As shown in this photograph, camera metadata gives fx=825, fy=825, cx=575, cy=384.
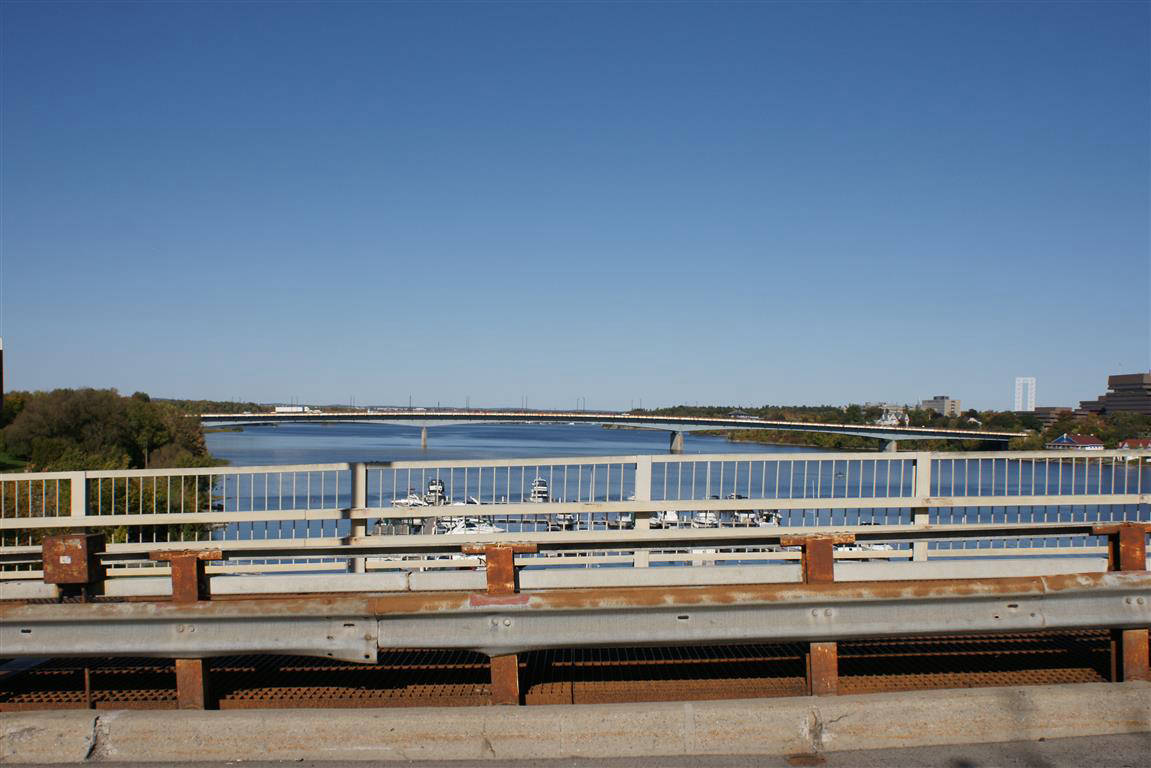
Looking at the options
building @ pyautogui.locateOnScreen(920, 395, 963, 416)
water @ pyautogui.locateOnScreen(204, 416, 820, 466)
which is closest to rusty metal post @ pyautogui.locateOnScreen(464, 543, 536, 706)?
water @ pyautogui.locateOnScreen(204, 416, 820, 466)

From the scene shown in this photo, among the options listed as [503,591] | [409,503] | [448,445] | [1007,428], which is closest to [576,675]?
[503,591]

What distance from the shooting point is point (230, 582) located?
5.48m

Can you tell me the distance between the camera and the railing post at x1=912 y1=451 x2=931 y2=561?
23.6 feet

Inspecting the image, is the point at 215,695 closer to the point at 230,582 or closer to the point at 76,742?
the point at 76,742

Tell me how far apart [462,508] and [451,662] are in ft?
6.17

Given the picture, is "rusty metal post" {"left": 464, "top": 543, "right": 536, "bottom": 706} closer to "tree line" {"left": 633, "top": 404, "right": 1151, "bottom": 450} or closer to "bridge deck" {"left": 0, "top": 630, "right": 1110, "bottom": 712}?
"bridge deck" {"left": 0, "top": 630, "right": 1110, "bottom": 712}

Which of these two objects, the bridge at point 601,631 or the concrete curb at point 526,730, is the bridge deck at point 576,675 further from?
the concrete curb at point 526,730

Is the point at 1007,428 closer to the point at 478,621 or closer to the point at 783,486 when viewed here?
the point at 783,486

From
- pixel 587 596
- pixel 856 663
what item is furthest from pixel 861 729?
pixel 587 596

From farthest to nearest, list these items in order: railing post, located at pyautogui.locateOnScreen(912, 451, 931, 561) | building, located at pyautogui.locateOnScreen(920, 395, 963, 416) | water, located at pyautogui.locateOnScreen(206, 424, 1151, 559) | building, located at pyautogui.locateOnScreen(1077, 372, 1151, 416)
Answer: building, located at pyautogui.locateOnScreen(920, 395, 963, 416) < building, located at pyautogui.locateOnScreen(1077, 372, 1151, 416) < water, located at pyautogui.locateOnScreen(206, 424, 1151, 559) < railing post, located at pyautogui.locateOnScreen(912, 451, 931, 561)

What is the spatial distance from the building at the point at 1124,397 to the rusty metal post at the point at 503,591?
4333 centimetres

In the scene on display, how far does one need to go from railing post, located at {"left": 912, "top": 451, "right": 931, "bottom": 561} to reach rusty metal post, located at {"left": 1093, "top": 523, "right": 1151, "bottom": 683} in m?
2.82

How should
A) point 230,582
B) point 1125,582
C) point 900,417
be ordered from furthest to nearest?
point 900,417 → point 230,582 → point 1125,582

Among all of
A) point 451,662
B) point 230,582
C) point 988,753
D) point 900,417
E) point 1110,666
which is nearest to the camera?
point 988,753
